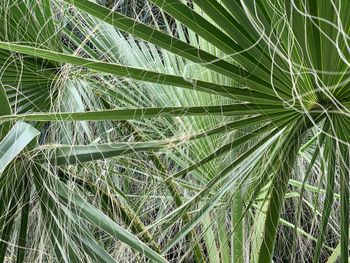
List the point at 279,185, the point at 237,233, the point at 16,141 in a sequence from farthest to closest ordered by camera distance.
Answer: the point at 237,233 → the point at 279,185 → the point at 16,141

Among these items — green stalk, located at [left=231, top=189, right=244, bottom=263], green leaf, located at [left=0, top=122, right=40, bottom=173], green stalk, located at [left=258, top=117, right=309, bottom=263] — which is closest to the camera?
green leaf, located at [left=0, top=122, right=40, bottom=173]

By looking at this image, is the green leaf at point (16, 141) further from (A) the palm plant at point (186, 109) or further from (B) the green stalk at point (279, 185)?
(B) the green stalk at point (279, 185)

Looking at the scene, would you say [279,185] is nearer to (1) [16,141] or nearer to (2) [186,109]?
(2) [186,109]

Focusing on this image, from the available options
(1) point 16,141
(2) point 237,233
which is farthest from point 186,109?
(2) point 237,233

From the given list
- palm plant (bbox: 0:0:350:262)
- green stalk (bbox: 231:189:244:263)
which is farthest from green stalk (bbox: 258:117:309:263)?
green stalk (bbox: 231:189:244:263)

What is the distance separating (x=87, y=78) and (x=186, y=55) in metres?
0.39

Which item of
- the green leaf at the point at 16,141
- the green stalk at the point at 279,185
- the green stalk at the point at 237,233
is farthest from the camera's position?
the green stalk at the point at 237,233

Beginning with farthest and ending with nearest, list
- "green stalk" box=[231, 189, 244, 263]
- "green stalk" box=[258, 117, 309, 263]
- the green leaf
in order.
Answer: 1. "green stalk" box=[231, 189, 244, 263]
2. "green stalk" box=[258, 117, 309, 263]
3. the green leaf

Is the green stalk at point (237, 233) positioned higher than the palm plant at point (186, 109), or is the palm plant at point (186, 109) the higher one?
the palm plant at point (186, 109)

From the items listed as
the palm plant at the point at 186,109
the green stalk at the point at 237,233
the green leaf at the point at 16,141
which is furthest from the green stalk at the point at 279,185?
the green leaf at the point at 16,141

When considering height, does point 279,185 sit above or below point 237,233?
above

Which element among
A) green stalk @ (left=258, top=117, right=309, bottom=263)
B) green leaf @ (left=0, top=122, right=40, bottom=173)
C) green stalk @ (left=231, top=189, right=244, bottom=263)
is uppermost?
green leaf @ (left=0, top=122, right=40, bottom=173)

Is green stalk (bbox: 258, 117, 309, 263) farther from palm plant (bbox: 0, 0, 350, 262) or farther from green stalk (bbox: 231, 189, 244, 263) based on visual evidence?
green stalk (bbox: 231, 189, 244, 263)

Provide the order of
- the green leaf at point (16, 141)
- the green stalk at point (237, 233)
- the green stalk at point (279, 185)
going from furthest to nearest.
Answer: the green stalk at point (237, 233), the green stalk at point (279, 185), the green leaf at point (16, 141)
